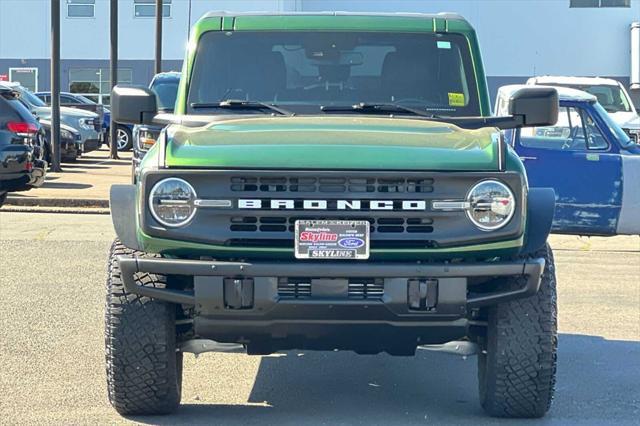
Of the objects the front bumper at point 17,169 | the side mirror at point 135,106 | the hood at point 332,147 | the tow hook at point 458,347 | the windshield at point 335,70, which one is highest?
the windshield at point 335,70

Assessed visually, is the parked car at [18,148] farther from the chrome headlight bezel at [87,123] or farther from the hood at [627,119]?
the chrome headlight bezel at [87,123]

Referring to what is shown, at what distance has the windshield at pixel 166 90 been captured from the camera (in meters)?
15.1

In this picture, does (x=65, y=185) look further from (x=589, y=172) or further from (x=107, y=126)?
(x=107, y=126)

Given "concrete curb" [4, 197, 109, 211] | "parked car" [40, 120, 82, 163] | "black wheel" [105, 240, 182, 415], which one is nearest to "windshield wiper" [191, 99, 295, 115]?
"black wheel" [105, 240, 182, 415]

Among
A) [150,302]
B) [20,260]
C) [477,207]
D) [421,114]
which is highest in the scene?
[421,114]

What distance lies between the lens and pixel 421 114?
6320mm

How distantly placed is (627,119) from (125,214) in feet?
56.5

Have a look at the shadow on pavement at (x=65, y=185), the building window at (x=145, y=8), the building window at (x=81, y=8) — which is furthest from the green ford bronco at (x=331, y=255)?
the building window at (x=81, y=8)

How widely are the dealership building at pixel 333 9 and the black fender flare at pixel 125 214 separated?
121 ft

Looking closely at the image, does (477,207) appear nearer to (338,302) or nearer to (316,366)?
(338,302)

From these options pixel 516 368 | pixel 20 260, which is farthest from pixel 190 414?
pixel 20 260

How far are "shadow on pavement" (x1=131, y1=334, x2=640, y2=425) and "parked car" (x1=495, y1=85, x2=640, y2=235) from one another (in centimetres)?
454

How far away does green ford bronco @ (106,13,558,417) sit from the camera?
5125mm

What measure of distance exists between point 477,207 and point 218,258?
1.18 metres
